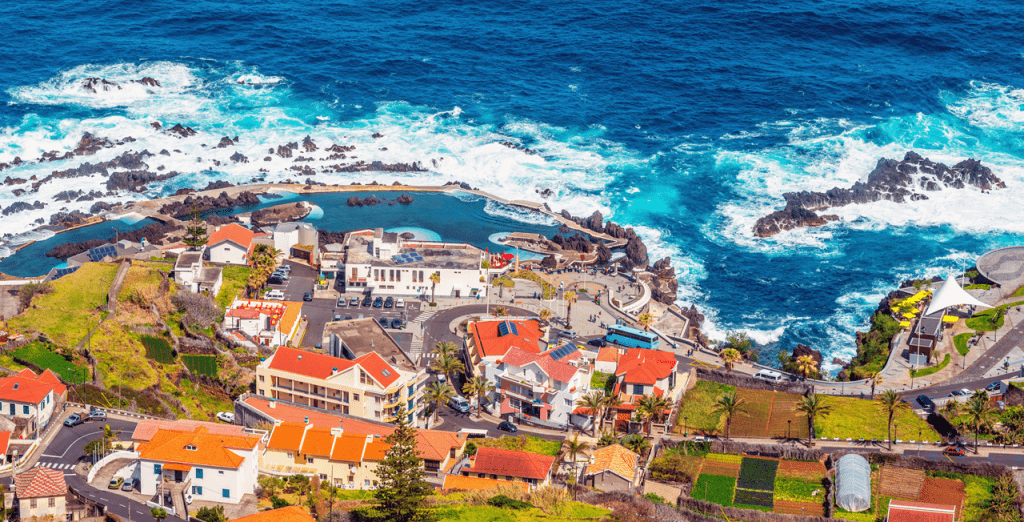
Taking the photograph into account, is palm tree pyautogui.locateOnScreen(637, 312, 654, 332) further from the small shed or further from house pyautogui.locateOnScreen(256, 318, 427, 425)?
the small shed

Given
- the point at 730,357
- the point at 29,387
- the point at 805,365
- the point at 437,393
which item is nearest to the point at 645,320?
the point at 730,357

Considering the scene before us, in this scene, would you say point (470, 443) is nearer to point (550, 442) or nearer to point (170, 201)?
point (550, 442)

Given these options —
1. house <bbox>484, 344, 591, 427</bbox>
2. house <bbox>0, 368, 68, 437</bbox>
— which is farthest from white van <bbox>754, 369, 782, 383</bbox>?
house <bbox>0, 368, 68, 437</bbox>

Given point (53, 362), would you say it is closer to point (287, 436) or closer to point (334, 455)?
point (287, 436)

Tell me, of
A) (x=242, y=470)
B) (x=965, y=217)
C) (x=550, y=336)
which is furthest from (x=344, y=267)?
(x=965, y=217)

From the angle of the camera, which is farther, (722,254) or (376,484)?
(722,254)

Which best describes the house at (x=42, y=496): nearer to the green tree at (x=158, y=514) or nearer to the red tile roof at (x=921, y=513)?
the green tree at (x=158, y=514)

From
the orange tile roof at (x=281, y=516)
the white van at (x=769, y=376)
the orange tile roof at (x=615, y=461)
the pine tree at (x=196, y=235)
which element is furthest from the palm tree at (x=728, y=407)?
the pine tree at (x=196, y=235)
